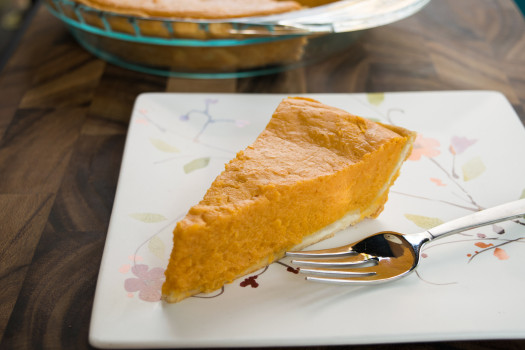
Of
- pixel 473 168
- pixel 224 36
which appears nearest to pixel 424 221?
pixel 473 168

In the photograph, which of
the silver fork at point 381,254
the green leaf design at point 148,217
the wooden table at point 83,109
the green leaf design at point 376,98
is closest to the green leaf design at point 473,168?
the silver fork at point 381,254

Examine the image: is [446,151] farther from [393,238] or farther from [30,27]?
[30,27]

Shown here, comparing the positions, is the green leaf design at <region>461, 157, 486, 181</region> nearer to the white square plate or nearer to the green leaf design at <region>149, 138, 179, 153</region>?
the white square plate

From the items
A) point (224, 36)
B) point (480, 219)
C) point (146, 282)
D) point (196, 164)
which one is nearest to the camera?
point (146, 282)

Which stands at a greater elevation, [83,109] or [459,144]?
[459,144]

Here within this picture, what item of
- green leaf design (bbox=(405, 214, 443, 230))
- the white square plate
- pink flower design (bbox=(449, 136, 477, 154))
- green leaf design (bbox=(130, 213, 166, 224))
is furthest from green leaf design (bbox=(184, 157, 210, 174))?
pink flower design (bbox=(449, 136, 477, 154))

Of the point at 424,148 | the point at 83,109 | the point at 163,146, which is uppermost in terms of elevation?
the point at 424,148

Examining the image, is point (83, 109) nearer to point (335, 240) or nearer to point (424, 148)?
point (335, 240)

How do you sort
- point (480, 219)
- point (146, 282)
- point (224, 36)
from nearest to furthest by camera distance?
point (146, 282) < point (480, 219) < point (224, 36)
